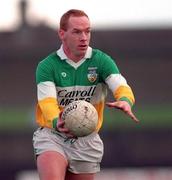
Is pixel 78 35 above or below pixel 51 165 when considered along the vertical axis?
above

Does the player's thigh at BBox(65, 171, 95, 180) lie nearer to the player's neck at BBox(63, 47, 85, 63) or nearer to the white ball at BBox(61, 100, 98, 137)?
the white ball at BBox(61, 100, 98, 137)

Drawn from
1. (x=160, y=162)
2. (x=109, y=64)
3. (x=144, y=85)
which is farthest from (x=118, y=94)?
(x=144, y=85)

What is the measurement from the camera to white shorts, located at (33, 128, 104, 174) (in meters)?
13.9

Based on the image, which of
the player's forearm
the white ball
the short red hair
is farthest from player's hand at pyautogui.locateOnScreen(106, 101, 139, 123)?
the short red hair

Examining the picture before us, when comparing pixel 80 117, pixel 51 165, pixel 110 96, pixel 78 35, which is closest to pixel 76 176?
pixel 51 165

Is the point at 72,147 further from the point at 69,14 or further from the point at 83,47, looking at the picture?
the point at 69,14

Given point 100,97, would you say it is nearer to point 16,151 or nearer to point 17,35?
point 16,151

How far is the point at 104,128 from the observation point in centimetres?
4862

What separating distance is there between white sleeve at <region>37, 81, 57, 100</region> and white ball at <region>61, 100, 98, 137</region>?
42cm

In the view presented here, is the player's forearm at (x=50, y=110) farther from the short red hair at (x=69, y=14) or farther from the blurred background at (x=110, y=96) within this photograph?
the blurred background at (x=110, y=96)

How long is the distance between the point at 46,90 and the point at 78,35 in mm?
761

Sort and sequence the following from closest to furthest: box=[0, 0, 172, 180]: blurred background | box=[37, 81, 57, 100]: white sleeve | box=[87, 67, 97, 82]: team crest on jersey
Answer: box=[37, 81, 57, 100]: white sleeve < box=[87, 67, 97, 82]: team crest on jersey < box=[0, 0, 172, 180]: blurred background

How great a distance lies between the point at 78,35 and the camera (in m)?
13.7

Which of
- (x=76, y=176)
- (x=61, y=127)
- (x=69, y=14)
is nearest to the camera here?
(x=61, y=127)
